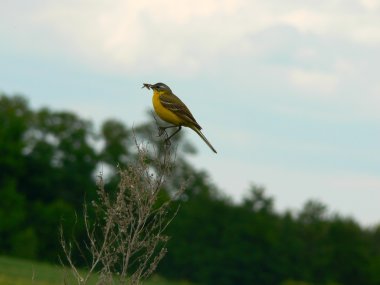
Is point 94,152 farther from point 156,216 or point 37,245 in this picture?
point 156,216

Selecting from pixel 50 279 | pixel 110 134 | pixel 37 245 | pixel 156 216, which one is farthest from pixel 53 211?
pixel 156 216

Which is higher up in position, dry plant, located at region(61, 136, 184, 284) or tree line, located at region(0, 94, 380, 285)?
tree line, located at region(0, 94, 380, 285)

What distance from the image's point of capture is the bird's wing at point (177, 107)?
642 inches

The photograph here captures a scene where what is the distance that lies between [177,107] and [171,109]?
9 centimetres

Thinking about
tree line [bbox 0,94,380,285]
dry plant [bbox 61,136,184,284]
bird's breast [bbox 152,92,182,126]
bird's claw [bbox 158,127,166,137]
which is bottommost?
dry plant [bbox 61,136,184,284]

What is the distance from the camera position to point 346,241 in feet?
438

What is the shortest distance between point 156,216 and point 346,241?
122 m

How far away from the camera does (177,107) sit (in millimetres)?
16328

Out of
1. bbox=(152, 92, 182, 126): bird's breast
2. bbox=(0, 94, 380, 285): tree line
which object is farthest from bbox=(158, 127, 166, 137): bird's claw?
bbox=(0, 94, 380, 285): tree line

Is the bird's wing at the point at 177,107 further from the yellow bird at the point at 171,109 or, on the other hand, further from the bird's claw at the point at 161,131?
the bird's claw at the point at 161,131

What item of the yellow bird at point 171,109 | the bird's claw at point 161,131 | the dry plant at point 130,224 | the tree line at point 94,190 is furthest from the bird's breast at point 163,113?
the tree line at point 94,190

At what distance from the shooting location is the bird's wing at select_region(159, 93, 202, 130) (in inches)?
642

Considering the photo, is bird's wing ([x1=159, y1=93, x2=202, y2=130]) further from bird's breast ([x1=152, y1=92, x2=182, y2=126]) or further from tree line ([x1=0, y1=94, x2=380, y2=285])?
tree line ([x1=0, y1=94, x2=380, y2=285])

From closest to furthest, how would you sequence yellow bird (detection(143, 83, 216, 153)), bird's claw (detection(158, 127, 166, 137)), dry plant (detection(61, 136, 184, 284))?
dry plant (detection(61, 136, 184, 284))
bird's claw (detection(158, 127, 166, 137))
yellow bird (detection(143, 83, 216, 153))
